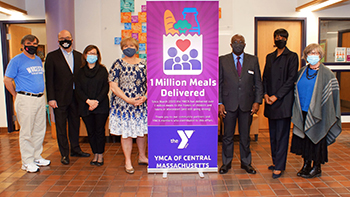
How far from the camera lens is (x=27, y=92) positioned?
3.69m

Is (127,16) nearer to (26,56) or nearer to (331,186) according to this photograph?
(26,56)

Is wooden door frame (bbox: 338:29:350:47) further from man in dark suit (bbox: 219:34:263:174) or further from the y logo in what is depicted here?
the y logo

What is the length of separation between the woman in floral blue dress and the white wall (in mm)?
2379

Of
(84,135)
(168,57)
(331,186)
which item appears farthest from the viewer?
(84,135)

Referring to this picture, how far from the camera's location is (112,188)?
10.6 feet

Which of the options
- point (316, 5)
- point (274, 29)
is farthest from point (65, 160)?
point (316, 5)

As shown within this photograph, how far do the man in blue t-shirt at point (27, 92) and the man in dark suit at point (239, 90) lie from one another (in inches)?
97.9

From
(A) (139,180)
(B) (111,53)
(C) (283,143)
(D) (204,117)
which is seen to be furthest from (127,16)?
(C) (283,143)

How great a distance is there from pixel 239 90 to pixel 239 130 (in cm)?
54

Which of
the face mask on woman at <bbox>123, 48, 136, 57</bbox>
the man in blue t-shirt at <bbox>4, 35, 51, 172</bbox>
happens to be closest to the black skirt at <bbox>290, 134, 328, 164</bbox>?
the face mask on woman at <bbox>123, 48, 136, 57</bbox>

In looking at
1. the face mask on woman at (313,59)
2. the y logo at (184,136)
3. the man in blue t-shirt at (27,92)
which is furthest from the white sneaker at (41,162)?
the face mask on woman at (313,59)

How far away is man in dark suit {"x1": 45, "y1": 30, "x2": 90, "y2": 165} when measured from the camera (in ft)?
12.9

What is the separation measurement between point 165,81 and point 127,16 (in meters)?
2.82

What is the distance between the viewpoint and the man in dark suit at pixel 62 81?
12.9 ft
